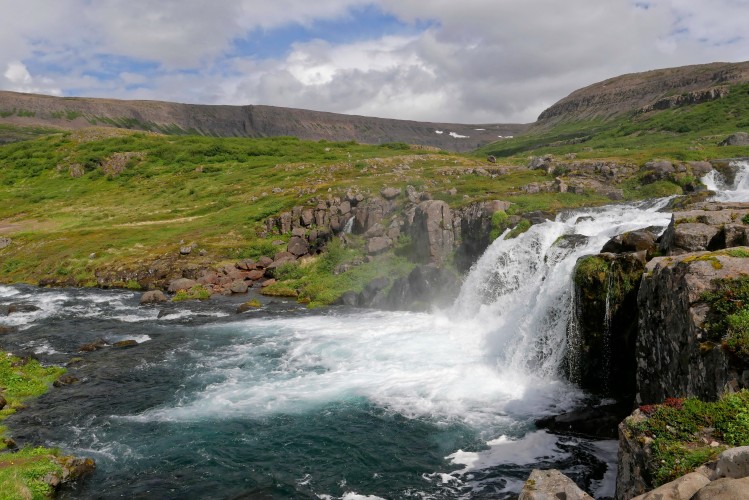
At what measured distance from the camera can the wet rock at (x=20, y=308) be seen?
4299 centimetres

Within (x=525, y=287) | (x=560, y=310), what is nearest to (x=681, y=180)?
(x=525, y=287)

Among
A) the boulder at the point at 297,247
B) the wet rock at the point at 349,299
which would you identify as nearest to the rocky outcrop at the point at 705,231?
the wet rock at the point at 349,299

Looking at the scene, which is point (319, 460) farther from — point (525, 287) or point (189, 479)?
point (525, 287)

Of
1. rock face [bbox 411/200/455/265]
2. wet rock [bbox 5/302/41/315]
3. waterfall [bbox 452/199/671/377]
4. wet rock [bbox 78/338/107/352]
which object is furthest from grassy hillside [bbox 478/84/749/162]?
wet rock [bbox 5/302/41/315]

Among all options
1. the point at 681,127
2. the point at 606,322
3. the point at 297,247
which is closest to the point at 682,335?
the point at 606,322

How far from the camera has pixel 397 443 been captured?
1905 centimetres

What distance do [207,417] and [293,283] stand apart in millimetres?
27475

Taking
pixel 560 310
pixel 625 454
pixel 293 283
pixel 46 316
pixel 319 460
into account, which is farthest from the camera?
pixel 293 283

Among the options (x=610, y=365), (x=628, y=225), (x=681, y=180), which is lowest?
(x=610, y=365)

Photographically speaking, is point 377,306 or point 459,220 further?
point 459,220

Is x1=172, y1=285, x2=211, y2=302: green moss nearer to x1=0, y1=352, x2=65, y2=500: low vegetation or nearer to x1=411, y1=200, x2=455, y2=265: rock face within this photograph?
x1=411, y1=200, x2=455, y2=265: rock face

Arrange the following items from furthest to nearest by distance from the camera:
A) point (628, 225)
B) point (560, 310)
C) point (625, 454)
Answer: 1. point (628, 225)
2. point (560, 310)
3. point (625, 454)

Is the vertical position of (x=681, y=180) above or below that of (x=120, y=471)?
above

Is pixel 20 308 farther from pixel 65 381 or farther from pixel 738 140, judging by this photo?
pixel 738 140
